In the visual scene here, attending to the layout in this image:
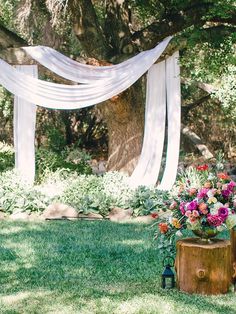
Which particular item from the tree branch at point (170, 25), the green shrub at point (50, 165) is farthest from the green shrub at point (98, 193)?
the tree branch at point (170, 25)

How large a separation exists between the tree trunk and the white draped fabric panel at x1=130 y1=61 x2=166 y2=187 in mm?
542

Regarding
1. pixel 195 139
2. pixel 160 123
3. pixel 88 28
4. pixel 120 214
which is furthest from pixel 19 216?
pixel 195 139

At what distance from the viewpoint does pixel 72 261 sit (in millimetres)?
5730

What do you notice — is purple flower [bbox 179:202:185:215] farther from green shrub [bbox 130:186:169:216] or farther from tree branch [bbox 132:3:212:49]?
tree branch [bbox 132:3:212:49]

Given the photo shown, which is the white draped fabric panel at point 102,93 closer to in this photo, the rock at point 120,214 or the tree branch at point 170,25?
the tree branch at point 170,25

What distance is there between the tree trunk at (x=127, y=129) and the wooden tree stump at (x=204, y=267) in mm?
5447

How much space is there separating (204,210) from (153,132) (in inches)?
195

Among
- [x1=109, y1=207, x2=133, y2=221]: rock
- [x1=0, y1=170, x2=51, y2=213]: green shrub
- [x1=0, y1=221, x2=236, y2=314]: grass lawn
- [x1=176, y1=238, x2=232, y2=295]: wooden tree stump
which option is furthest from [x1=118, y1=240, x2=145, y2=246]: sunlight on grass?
[x1=0, y1=170, x2=51, y2=213]: green shrub

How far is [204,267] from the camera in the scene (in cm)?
458

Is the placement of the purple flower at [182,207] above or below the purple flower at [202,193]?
below

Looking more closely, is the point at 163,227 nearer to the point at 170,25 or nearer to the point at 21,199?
the point at 21,199

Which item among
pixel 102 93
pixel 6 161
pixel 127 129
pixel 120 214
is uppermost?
pixel 102 93

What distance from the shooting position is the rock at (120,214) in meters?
8.16

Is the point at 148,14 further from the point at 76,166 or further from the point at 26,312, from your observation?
the point at 26,312
